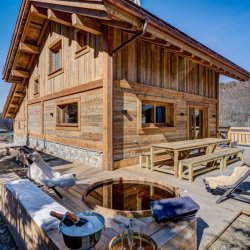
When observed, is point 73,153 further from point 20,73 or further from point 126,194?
point 20,73

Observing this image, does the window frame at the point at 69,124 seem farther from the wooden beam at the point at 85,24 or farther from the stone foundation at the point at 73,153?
the wooden beam at the point at 85,24

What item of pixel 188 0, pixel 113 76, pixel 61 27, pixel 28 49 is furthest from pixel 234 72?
pixel 28 49

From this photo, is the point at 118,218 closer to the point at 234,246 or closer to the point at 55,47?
the point at 234,246

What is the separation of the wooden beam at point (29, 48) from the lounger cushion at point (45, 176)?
290 inches

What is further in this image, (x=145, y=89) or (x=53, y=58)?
(x=53, y=58)

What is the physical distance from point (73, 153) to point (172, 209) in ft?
17.9

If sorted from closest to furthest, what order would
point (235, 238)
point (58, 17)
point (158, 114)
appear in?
point (235, 238) → point (58, 17) → point (158, 114)

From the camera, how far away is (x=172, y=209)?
2115 millimetres

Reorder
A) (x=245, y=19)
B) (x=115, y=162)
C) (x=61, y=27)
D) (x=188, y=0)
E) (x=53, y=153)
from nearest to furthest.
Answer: (x=115, y=162) → (x=61, y=27) → (x=53, y=153) → (x=188, y=0) → (x=245, y=19)

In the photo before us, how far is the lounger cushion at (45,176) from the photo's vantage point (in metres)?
3.40

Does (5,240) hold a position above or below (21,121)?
below

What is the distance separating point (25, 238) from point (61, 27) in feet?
24.8

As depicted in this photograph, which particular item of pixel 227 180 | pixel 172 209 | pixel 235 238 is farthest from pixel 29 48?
pixel 235 238

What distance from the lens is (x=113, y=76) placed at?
18.3 ft
